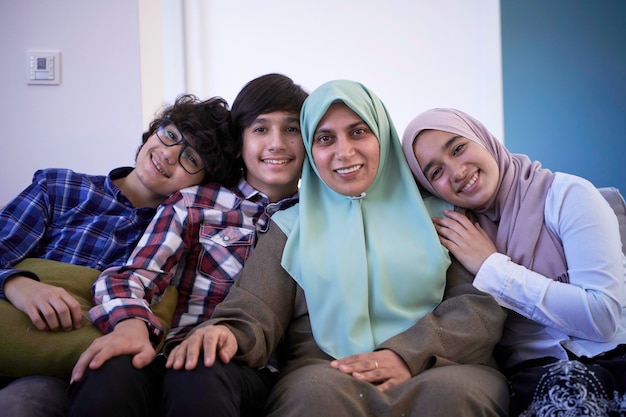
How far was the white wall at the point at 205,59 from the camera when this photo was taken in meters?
2.29

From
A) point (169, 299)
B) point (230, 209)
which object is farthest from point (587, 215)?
point (169, 299)

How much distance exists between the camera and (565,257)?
1359 mm

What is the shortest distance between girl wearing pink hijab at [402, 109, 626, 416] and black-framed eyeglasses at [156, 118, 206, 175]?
65 cm

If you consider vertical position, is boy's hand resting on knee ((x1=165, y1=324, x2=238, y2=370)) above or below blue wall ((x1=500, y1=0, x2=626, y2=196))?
below

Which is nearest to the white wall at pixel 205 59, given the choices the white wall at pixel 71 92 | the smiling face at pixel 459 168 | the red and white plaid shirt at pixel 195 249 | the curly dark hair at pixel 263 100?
the white wall at pixel 71 92

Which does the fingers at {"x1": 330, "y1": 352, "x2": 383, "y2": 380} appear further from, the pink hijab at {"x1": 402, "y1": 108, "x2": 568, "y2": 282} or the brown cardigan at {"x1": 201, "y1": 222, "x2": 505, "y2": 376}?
the pink hijab at {"x1": 402, "y1": 108, "x2": 568, "y2": 282}

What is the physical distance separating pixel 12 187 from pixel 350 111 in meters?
1.60

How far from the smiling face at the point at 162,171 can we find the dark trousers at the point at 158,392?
0.63 metres

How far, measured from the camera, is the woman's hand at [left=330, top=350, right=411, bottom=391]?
1232 mm

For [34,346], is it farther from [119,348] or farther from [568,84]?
[568,84]

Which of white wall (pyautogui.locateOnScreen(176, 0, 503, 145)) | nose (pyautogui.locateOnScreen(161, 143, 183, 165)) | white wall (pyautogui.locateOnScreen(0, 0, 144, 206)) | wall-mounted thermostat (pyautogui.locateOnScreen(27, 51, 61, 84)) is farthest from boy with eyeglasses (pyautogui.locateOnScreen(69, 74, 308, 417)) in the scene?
white wall (pyautogui.locateOnScreen(176, 0, 503, 145))

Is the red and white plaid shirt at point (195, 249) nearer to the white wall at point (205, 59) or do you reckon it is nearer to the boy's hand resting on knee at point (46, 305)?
the boy's hand resting on knee at point (46, 305)

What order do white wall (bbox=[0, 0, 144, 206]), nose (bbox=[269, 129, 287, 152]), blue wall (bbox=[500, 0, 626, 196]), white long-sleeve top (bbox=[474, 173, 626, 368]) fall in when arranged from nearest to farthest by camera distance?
white long-sleeve top (bbox=[474, 173, 626, 368]), nose (bbox=[269, 129, 287, 152]), white wall (bbox=[0, 0, 144, 206]), blue wall (bbox=[500, 0, 626, 196])

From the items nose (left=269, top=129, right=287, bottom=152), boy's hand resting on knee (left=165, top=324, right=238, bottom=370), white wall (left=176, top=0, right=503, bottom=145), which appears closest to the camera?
boy's hand resting on knee (left=165, top=324, right=238, bottom=370)
